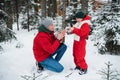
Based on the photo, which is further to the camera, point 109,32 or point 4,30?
point 109,32

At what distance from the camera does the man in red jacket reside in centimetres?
657

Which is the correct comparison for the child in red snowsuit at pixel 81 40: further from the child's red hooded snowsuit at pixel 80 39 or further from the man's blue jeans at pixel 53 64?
the man's blue jeans at pixel 53 64

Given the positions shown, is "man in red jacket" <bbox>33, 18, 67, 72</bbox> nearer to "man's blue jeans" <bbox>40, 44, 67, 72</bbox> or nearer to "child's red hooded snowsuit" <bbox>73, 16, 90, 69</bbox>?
"man's blue jeans" <bbox>40, 44, 67, 72</bbox>

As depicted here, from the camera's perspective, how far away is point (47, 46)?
655 cm

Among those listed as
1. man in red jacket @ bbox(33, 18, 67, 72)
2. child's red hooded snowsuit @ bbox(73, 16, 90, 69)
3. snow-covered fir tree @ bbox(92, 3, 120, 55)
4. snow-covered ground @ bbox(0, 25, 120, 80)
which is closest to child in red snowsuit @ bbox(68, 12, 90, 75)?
child's red hooded snowsuit @ bbox(73, 16, 90, 69)

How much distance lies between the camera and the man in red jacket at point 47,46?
657cm

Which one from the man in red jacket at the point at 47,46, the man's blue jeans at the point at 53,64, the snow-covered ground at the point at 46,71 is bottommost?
the snow-covered ground at the point at 46,71

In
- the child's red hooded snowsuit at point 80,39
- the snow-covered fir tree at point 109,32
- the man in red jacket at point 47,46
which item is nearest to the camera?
the man in red jacket at point 47,46

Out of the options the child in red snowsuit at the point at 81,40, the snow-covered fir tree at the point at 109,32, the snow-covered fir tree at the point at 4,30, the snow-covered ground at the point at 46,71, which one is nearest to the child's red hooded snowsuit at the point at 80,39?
the child in red snowsuit at the point at 81,40

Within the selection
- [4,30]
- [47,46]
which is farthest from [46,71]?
[4,30]

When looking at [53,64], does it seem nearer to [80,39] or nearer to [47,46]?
[47,46]

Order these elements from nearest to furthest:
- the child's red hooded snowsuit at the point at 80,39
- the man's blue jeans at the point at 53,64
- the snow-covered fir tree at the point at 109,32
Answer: the child's red hooded snowsuit at the point at 80,39, the man's blue jeans at the point at 53,64, the snow-covered fir tree at the point at 109,32

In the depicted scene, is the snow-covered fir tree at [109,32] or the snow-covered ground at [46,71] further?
the snow-covered fir tree at [109,32]

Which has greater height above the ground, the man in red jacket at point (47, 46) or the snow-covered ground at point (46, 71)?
the man in red jacket at point (47, 46)
